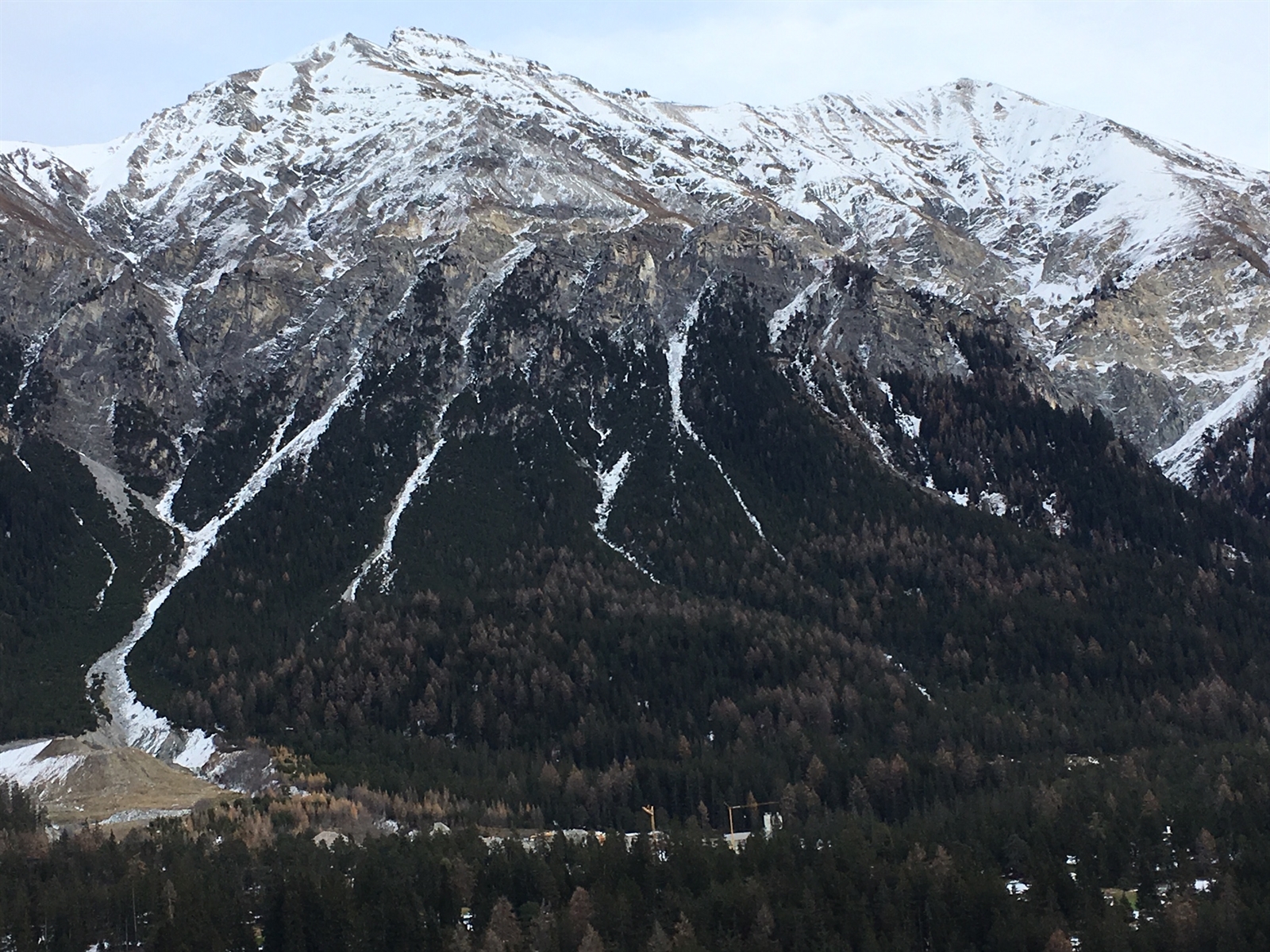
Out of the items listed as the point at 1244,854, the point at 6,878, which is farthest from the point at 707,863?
the point at 6,878

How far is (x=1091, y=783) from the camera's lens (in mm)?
192500

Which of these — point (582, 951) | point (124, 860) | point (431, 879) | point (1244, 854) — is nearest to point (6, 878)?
point (124, 860)

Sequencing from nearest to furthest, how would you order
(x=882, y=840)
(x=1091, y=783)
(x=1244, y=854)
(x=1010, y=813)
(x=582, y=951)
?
(x=582, y=951), (x=1244, y=854), (x=882, y=840), (x=1010, y=813), (x=1091, y=783)

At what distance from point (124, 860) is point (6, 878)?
11.5m

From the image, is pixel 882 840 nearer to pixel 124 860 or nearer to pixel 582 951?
pixel 582 951

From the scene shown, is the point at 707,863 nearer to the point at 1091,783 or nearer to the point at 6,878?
the point at 1091,783

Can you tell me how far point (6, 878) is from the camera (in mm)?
157750

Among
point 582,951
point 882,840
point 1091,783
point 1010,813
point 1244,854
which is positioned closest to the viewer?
point 582,951

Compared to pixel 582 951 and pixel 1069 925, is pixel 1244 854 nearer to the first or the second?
pixel 1069 925

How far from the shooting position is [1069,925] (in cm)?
14350

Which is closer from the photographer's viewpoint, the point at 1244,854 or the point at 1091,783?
the point at 1244,854

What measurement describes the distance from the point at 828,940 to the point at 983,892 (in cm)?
1565

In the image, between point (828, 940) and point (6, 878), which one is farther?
point (6, 878)

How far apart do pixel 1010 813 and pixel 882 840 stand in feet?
67.3
